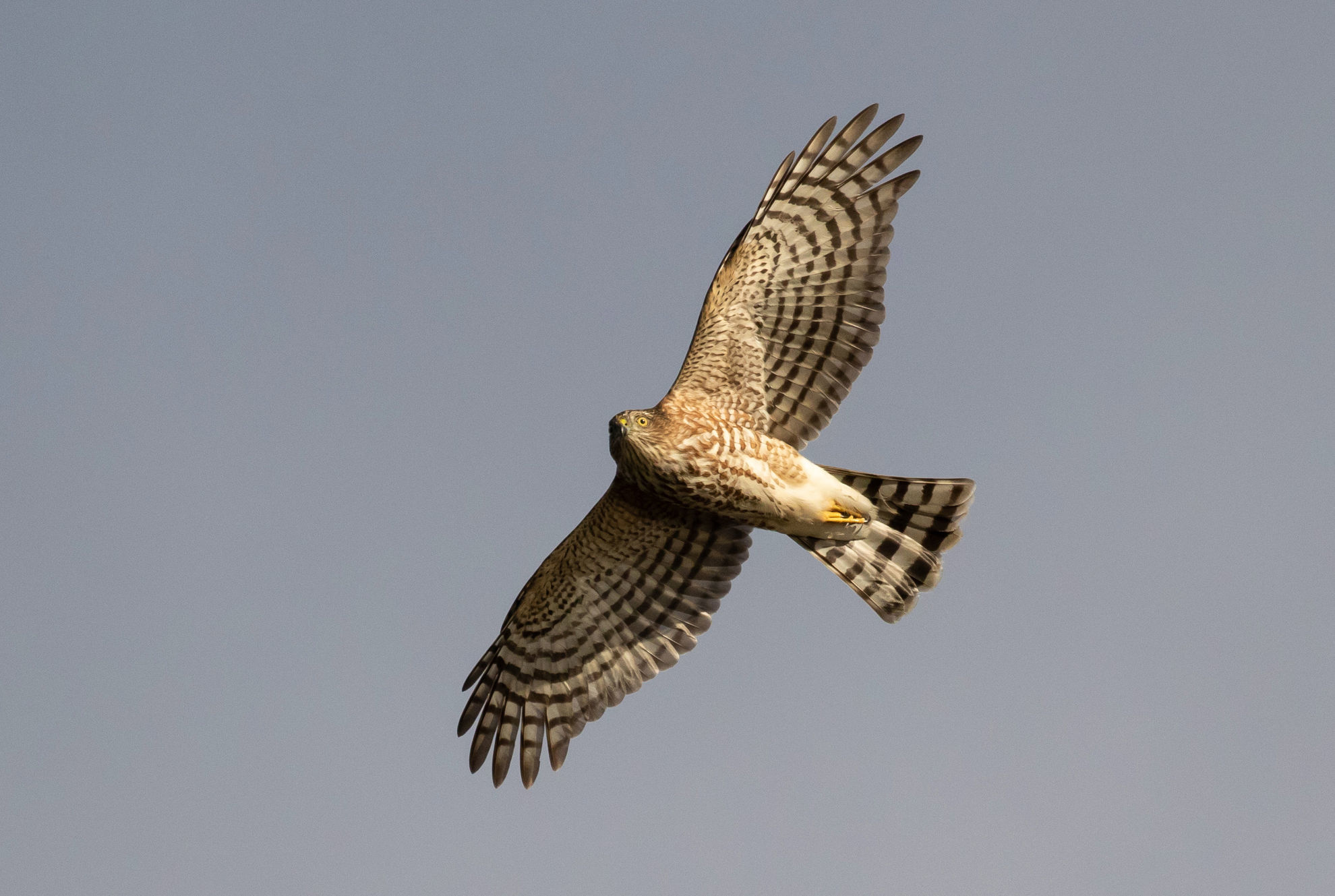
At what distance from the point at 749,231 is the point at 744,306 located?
1.86 feet

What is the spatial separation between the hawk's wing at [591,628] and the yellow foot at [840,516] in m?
0.90

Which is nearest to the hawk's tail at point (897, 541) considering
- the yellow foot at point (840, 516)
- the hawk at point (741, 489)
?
the hawk at point (741, 489)

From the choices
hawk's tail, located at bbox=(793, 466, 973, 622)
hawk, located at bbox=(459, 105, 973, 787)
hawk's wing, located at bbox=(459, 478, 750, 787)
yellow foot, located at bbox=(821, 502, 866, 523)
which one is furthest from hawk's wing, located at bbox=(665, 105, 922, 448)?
hawk's wing, located at bbox=(459, 478, 750, 787)

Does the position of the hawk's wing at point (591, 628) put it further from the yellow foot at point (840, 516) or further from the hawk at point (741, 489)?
the yellow foot at point (840, 516)

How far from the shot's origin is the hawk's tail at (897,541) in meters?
11.3

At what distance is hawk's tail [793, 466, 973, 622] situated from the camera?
444 inches

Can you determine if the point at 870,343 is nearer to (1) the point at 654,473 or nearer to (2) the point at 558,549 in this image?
(1) the point at 654,473

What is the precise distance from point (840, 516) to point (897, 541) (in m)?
0.70

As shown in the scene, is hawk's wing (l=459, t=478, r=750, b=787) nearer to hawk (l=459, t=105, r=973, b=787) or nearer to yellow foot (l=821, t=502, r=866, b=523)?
hawk (l=459, t=105, r=973, b=787)

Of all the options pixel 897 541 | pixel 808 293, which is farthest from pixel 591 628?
pixel 808 293

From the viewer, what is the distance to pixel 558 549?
1160 centimetres

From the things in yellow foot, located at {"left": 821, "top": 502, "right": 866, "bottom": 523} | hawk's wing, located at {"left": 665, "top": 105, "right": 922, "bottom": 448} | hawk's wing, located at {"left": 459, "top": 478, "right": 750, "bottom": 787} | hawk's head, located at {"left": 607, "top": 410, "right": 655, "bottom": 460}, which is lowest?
hawk's wing, located at {"left": 459, "top": 478, "right": 750, "bottom": 787}

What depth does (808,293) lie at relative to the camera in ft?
36.4

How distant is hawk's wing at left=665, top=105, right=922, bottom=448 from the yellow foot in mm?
555
